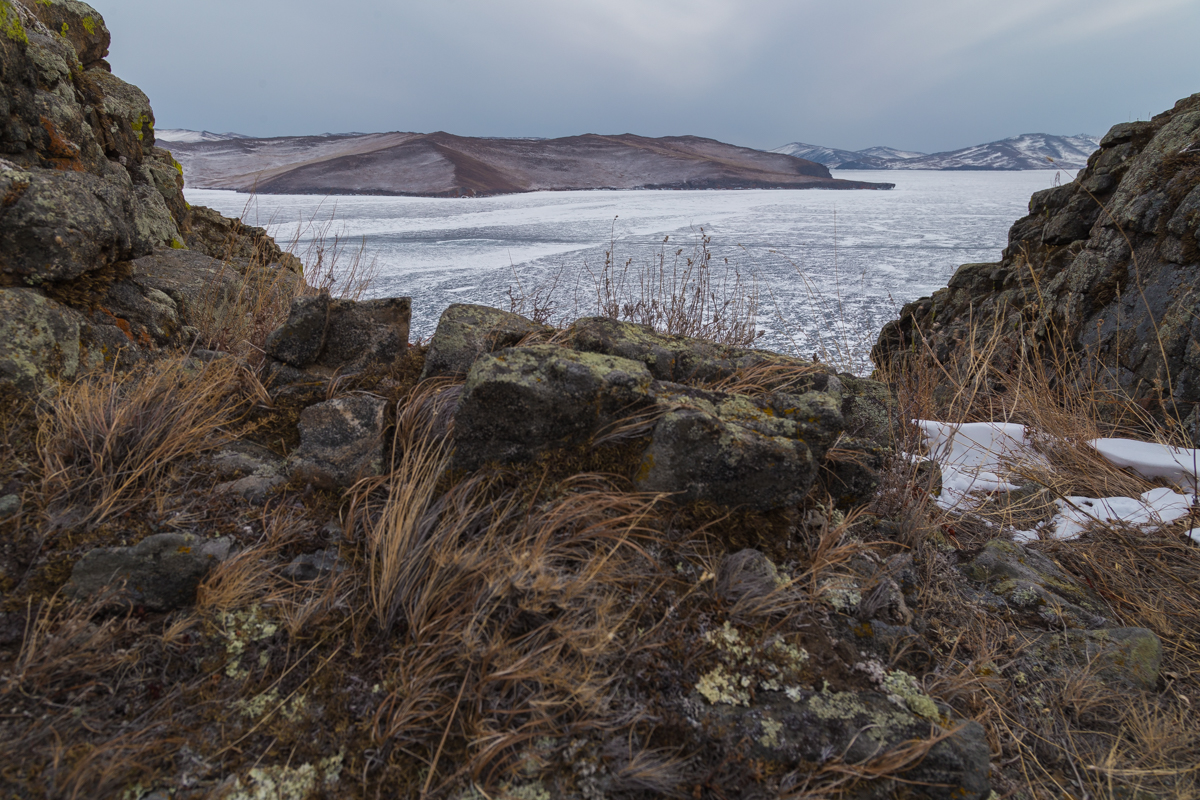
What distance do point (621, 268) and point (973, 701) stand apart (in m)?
7.72

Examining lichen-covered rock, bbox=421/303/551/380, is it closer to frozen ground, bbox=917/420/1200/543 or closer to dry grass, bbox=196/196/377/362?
dry grass, bbox=196/196/377/362

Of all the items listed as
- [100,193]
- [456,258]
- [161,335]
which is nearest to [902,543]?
[161,335]

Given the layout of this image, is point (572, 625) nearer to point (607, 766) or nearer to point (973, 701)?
Answer: point (607, 766)

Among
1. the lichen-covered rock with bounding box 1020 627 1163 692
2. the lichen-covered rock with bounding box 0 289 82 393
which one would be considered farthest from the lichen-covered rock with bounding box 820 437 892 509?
the lichen-covered rock with bounding box 0 289 82 393

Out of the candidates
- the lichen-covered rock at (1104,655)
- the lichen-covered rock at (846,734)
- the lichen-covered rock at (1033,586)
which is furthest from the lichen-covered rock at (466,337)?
the lichen-covered rock at (1104,655)

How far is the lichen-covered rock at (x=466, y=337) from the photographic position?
2400mm

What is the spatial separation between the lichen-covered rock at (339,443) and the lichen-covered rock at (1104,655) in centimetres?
239

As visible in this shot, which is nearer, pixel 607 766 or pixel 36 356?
pixel 607 766

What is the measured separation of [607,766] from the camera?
1337mm

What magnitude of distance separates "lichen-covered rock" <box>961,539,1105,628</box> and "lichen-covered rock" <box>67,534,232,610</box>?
2785mm

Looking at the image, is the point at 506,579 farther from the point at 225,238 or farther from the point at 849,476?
the point at 225,238

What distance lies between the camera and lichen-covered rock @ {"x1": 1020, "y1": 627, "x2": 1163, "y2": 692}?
1.89 metres

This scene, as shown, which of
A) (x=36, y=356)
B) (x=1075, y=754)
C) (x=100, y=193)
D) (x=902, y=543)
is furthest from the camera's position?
(x=100, y=193)

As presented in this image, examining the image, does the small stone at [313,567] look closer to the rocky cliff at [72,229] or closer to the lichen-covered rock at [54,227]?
the rocky cliff at [72,229]
